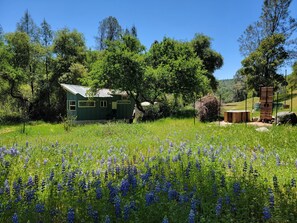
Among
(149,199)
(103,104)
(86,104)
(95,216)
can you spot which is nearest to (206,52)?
(103,104)

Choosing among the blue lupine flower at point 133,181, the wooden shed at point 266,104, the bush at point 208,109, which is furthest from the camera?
the bush at point 208,109

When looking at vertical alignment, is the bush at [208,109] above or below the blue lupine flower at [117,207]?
above

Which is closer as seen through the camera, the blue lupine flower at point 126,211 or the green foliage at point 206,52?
the blue lupine flower at point 126,211

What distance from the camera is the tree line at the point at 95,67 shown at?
714 inches

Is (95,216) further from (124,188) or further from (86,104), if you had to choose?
(86,104)

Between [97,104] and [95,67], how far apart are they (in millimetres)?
5567

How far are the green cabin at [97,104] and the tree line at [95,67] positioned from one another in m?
1.53

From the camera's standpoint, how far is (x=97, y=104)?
77.2 ft

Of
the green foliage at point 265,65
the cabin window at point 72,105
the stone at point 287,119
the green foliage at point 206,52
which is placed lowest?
the stone at point 287,119

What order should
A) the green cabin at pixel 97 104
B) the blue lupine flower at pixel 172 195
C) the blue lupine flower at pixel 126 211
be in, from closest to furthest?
1. the blue lupine flower at pixel 126 211
2. the blue lupine flower at pixel 172 195
3. the green cabin at pixel 97 104

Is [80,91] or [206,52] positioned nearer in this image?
[80,91]

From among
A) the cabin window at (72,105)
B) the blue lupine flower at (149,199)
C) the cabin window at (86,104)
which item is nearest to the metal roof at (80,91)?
the cabin window at (86,104)

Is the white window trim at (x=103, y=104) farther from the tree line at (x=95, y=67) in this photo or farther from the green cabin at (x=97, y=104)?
the tree line at (x=95, y=67)

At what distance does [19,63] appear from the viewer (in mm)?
27594
